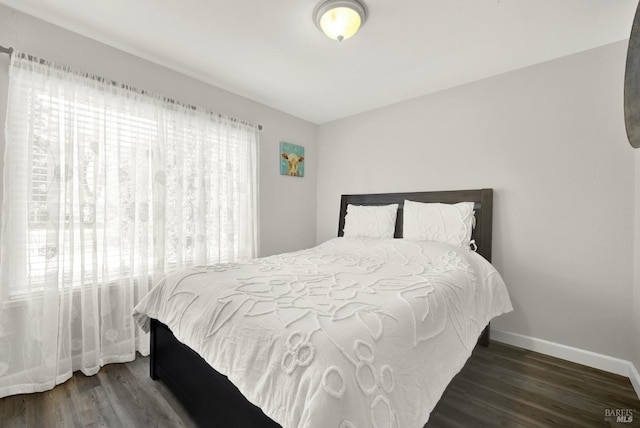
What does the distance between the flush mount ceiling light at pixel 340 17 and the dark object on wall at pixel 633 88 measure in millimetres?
1489

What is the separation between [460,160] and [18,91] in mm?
3491

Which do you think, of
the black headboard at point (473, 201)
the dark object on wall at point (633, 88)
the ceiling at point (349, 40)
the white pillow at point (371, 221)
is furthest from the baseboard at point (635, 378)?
the ceiling at point (349, 40)

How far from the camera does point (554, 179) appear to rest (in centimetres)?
220

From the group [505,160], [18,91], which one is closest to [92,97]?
[18,91]

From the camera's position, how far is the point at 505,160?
7.97 feet

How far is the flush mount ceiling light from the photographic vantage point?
5.24 feet

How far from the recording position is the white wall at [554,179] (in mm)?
1973

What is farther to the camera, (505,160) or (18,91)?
(505,160)

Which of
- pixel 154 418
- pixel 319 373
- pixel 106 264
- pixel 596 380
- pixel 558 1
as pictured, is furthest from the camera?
pixel 106 264

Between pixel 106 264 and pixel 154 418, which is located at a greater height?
pixel 106 264

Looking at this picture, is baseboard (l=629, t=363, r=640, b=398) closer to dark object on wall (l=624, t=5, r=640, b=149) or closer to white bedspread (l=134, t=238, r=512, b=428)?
white bedspread (l=134, t=238, r=512, b=428)

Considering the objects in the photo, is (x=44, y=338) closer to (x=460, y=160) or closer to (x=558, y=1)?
(x=460, y=160)

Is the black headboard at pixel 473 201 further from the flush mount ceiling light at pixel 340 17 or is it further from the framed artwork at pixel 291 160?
the flush mount ceiling light at pixel 340 17

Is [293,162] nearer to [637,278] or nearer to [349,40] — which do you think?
[349,40]
